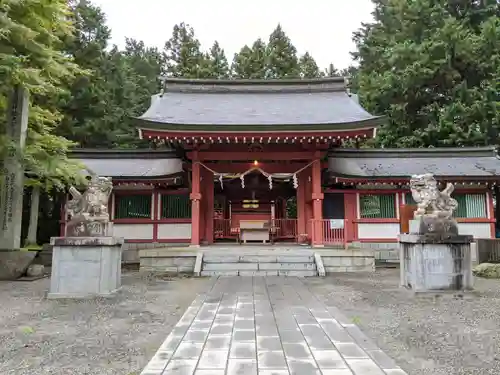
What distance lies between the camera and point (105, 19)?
936 inches

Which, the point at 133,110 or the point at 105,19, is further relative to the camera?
the point at 133,110

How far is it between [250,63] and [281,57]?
3.19 m

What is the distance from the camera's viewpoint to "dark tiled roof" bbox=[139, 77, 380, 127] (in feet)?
46.8

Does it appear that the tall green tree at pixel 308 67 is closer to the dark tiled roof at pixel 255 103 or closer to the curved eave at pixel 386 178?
the dark tiled roof at pixel 255 103

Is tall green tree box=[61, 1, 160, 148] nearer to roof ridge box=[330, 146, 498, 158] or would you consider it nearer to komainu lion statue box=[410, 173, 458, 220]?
roof ridge box=[330, 146, 498, 158]

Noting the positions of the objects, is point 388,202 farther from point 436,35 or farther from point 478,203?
point 436,35

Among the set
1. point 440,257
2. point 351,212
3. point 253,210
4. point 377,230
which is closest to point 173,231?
point 253,210

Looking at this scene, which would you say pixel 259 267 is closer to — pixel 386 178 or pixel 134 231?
pixel 134 231

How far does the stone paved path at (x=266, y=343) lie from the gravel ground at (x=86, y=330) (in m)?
0.28

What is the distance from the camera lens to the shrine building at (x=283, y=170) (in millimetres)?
12164

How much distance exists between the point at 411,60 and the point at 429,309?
724 inches

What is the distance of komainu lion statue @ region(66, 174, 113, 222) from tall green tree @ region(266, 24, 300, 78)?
3050 centimetres

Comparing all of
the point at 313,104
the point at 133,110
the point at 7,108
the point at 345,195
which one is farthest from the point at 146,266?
the point at 133,110

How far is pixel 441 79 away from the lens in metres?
21.0
